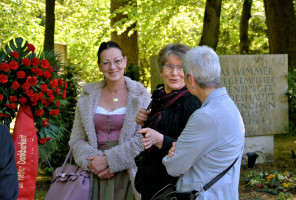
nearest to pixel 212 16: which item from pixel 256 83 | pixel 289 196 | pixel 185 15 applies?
pixel 256 83

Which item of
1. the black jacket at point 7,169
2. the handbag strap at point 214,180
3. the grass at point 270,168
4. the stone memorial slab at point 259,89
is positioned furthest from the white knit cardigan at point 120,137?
the stone memorial slab at point 259,89

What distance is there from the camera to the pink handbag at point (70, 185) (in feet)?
12.3

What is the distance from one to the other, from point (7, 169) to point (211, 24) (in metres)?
8.94

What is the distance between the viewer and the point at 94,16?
21984 mm

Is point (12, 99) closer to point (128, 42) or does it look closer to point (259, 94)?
point (259, 94)

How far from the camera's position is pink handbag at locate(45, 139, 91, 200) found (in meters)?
3.74

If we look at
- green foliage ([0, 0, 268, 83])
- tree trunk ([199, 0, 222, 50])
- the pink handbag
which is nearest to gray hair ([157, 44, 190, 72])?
the pink handbag

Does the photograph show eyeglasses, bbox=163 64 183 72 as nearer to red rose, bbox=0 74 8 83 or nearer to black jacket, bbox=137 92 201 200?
black jacket, bbox=137 92 201 200

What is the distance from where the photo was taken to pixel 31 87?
444 centimetres

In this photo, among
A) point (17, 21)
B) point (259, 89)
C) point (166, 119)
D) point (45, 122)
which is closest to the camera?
point (166, 119)

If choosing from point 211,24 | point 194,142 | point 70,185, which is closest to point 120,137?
point 70,185

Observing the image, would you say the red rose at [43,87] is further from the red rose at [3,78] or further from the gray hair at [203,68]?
the gray hair at [203,68]

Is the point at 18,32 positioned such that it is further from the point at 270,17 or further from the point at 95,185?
the point at 95,185

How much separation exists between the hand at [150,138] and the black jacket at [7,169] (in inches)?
36.6
